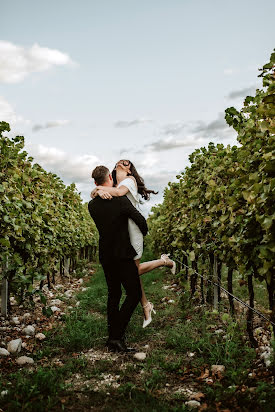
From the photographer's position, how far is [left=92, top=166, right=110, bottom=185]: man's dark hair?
4.69 metres

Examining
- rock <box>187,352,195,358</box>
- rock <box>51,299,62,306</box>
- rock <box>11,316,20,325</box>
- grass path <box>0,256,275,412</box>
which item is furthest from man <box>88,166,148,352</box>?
rock <box>51,299,62,306</box>

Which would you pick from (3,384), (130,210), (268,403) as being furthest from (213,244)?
(3,384)

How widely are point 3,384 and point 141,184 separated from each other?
2820 mm

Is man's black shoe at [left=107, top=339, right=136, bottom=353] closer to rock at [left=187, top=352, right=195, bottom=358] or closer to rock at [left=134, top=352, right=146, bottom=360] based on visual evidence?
rock at [left=134, top=352, right=146, bottom=360]

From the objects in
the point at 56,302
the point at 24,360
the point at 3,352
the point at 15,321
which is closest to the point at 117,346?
the point at 24,360

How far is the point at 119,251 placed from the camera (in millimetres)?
4426

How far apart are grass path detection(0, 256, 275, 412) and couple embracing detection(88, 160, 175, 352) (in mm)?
367

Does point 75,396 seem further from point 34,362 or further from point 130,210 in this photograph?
point 130,210

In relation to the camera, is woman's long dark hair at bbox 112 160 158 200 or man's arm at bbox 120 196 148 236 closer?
man's arm at bbox 120 196 148 236

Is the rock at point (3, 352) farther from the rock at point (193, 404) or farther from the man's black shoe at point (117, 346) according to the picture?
the rock at point (193, 404)

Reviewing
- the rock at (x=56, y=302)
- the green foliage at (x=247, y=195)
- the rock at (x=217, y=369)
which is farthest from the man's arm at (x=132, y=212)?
the rock at (x=56, y=302)

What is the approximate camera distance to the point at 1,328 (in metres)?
5.54

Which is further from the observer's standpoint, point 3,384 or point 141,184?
point 141,184

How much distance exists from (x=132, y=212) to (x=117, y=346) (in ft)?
4.86
